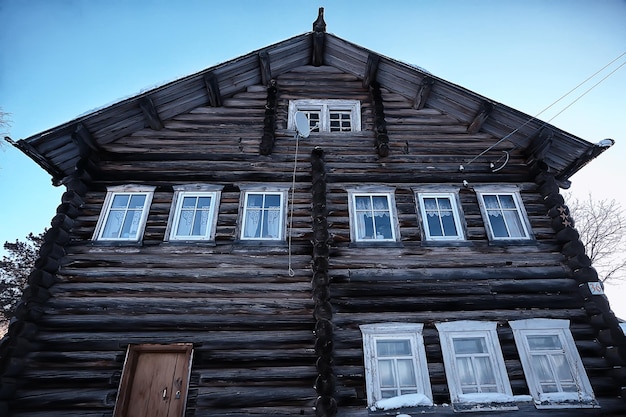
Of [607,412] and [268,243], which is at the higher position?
[268,243]

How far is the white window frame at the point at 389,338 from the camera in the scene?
644 cm

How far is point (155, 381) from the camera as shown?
6.66m

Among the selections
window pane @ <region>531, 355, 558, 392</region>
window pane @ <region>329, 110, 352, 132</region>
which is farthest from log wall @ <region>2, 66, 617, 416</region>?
window pane @ <region>329, 110, 352, 132</region>

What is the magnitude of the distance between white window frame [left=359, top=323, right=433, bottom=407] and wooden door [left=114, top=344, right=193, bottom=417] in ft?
11.2

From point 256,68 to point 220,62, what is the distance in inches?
46.6

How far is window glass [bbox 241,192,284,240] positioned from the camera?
7.99 meters

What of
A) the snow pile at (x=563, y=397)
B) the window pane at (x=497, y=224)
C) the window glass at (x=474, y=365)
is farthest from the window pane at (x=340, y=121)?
the snow pile at (x=563, y=397)

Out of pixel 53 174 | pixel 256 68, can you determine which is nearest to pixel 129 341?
pixel 53 174

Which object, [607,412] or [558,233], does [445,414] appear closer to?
[607,412]

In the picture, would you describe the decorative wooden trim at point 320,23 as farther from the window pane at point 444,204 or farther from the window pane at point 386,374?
the window pane at point 386,374

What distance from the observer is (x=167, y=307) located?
7039 mm

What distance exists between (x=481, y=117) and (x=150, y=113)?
28.3 ft

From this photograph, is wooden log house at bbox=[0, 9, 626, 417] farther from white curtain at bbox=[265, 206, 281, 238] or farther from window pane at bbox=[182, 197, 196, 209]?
window pane at bbox=[182, 197, 196, 209]

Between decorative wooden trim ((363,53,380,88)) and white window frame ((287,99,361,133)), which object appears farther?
white window frame ((287,99,361,133))
